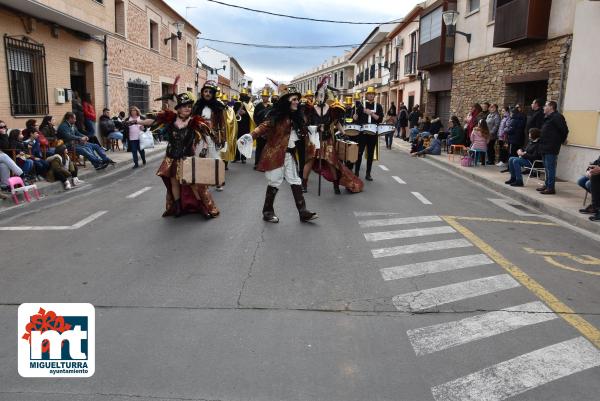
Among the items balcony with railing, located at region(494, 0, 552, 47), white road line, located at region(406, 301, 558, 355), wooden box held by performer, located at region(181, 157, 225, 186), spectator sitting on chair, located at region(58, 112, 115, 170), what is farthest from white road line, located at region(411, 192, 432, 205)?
spectator sitting on chair, located at region(58, 112, 115, 170)

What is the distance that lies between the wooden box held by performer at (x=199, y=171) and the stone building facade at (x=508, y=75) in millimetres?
9764

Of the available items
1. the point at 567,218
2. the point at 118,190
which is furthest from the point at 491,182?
the point at 118,190

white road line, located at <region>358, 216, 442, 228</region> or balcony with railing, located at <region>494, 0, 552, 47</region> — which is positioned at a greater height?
balcony with railing, located at <region>494, 0, 552, 47</region>

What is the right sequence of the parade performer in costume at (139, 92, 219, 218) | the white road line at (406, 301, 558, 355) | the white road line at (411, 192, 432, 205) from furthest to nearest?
the white road line at (411, 192, 432, 205), the parade performer in costume at (139, 92, 219, 218), the white road line at (406, 301, 558, 355)

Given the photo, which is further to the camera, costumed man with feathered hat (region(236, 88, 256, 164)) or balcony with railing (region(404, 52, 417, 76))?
balcony with railing (region(404, 52, 417, 76))

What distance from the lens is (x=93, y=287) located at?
190 inches

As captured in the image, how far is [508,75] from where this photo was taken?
16375mm

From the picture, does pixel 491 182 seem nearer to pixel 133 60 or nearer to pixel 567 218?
pixel 567 218

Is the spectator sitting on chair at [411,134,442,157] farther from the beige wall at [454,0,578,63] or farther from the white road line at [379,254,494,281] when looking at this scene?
the white road line at [379,254,494,281]

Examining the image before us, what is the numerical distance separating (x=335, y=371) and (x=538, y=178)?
10772mm

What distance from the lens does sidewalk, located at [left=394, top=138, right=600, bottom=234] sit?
8.39m

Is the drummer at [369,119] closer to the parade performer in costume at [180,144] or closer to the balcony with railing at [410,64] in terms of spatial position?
the parade performer in costume at [180,144]

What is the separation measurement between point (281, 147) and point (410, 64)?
2483 centimetres

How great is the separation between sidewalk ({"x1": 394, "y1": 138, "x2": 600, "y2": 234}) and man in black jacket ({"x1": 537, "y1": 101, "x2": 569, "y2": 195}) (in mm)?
468
